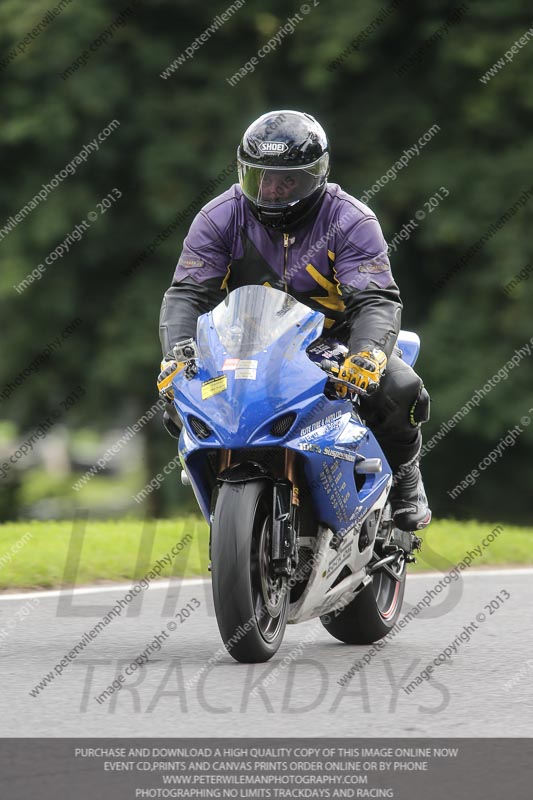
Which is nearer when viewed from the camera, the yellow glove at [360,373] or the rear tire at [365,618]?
the yellow glove at [360,373]

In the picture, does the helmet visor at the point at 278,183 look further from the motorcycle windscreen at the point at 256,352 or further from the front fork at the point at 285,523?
the front fork at the point at 285,523

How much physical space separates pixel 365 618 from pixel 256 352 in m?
1.51

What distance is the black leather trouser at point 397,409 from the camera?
20.8 ft

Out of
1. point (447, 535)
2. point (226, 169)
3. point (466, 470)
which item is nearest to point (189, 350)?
point (447, 535)

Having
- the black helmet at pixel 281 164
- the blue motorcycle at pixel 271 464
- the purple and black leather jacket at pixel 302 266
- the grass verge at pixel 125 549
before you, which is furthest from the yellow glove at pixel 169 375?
the grass verge at pixel 125 549

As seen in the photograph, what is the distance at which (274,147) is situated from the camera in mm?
6070

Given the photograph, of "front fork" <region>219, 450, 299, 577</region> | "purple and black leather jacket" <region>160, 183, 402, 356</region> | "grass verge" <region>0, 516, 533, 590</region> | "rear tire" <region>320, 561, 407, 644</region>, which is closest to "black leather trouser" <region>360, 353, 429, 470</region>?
"purple and black leather jacket" <region>160, 183, 402, 356</region>

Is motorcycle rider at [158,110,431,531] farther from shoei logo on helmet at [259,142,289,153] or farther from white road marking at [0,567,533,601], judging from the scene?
white road marking at [0,567,533,601]

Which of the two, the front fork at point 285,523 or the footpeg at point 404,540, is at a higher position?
the front fork at point 285,523

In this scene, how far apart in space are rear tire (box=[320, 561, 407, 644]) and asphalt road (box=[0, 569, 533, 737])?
7 cm

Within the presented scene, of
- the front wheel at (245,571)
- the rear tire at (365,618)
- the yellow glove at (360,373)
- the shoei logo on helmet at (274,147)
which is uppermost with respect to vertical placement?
the shoei logo on helmet at (274,147)

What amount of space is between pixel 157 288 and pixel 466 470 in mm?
3990

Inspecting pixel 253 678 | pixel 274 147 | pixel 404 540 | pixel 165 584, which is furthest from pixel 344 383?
pixel 165 584

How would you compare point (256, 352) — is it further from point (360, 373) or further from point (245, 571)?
point (245, 571)
